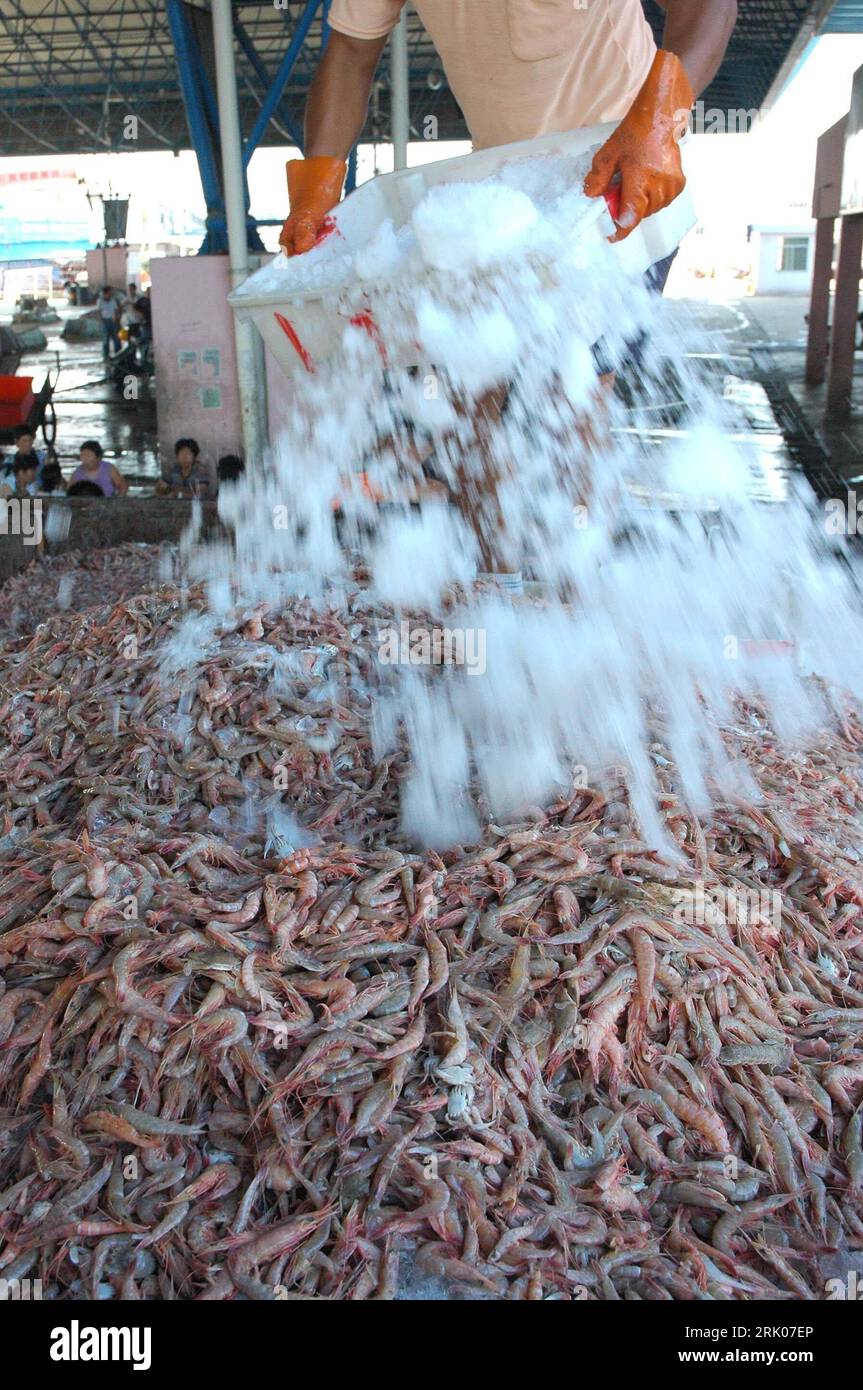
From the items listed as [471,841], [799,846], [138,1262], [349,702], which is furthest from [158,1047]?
[799,846]

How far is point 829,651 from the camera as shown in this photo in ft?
14.0

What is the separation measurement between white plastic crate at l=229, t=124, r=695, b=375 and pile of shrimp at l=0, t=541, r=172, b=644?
1653mm

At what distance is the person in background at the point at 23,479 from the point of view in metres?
8.40

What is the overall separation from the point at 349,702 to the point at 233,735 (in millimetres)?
407

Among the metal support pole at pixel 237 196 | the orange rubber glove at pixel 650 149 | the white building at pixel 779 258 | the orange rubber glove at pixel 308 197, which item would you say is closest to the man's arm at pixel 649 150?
the orange rubber glove at pixel 650 149

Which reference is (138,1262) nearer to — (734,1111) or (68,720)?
(734,1111)

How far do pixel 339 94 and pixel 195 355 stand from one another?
6.74 metres

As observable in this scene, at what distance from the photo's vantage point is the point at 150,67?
80.9ft

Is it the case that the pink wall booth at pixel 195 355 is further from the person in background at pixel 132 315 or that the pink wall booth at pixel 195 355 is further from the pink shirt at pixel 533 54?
the person in background at pixel 132 315

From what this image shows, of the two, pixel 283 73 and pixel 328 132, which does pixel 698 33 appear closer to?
pixel 328 132

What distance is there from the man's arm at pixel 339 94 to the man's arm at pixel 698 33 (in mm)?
1121

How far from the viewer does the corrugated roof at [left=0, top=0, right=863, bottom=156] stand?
15.8 metres

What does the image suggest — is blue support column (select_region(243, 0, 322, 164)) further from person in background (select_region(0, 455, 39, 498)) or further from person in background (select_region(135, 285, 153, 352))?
person in background (select_region(135, 285, 153, 352))

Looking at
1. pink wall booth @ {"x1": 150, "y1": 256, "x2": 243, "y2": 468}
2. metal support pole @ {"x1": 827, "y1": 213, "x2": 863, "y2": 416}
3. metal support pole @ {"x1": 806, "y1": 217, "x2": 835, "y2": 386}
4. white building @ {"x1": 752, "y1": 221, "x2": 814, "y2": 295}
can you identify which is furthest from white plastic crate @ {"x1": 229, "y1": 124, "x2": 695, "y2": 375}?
white building @ {"x1": 752, "y1": 221, "x2": 814, "y2": 295}
